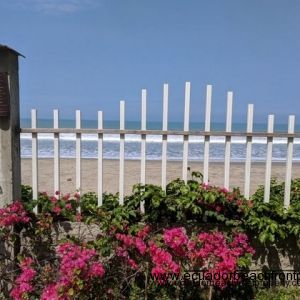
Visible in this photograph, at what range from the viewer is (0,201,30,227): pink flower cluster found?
3.63 meters

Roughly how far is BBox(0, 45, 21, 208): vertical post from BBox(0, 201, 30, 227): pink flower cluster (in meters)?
0.15

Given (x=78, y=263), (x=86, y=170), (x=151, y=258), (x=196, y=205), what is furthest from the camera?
(x=86, y=170)

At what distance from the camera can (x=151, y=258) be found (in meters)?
3.51

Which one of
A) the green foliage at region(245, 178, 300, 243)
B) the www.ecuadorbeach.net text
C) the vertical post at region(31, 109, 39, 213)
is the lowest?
the www.ecuadorbeach.net text

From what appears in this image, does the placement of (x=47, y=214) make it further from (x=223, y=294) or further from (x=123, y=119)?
(x=223, y=294)

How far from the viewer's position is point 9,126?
3.78 metres

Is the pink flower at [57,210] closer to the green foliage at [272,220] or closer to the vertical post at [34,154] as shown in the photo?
the vertical post at [34,154]

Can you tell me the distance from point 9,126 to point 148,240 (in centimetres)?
187

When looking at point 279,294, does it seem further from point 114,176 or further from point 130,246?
point 114,176

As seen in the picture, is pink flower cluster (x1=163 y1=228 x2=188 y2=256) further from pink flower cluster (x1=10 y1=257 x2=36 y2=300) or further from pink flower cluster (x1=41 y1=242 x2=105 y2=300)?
pink flower cluster (x1=10 y1=257 x2=36 y2=300)

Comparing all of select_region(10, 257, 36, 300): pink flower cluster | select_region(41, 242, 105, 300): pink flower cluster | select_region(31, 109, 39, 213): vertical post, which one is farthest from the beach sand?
select_region(41, 242, 105, 300): pink flower cluster

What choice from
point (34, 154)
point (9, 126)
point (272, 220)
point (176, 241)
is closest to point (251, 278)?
point (272, 220)

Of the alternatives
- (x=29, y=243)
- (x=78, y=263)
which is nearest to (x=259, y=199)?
(x=78, y=263)

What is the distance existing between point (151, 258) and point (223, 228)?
0.91 meters
